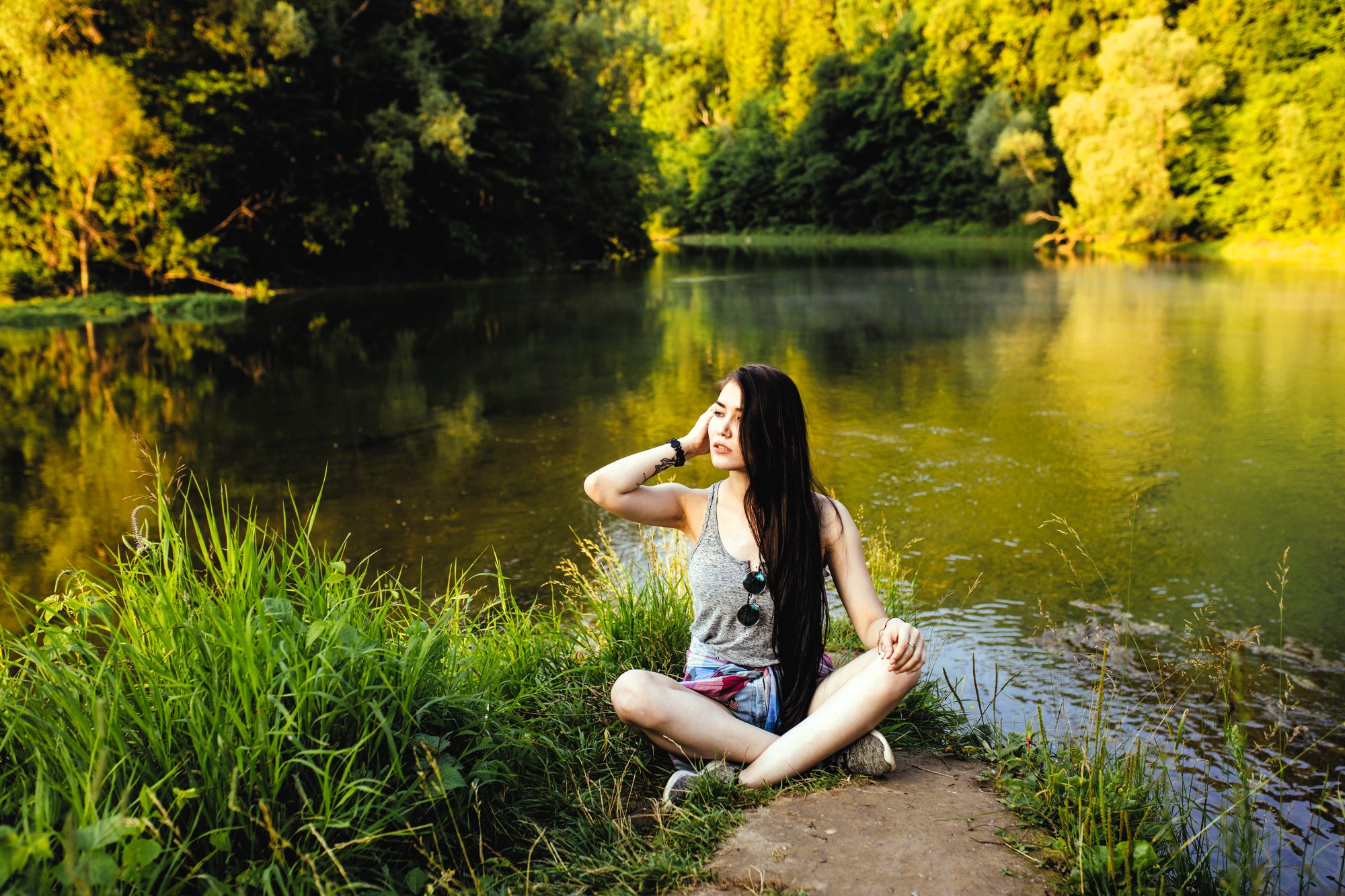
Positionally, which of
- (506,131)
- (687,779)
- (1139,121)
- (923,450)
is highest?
(506,131)

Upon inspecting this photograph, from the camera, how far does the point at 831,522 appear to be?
3.02 meters

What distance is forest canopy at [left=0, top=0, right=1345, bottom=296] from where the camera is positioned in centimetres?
2016

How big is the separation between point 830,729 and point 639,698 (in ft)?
1.83

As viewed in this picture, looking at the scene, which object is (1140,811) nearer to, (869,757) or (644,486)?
(869,757)

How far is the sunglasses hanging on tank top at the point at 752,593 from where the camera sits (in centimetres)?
293

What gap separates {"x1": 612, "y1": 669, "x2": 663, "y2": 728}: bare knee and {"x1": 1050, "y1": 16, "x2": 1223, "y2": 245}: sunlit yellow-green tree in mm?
37251

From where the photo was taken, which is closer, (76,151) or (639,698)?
(639,698)

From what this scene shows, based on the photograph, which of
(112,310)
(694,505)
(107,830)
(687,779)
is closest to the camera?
(107,830)

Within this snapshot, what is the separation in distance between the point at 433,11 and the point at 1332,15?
31032mm

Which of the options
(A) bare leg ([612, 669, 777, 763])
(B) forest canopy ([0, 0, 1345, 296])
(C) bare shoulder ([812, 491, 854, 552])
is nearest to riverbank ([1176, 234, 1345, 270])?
(B) forest canopy ([0, 0, 1345, 296])

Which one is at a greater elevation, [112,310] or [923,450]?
[112,310]

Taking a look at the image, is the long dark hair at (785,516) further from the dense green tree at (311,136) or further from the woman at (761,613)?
the dense green tree at (311,136)

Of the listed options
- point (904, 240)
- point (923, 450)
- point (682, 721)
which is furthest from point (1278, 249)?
point (682, 721)

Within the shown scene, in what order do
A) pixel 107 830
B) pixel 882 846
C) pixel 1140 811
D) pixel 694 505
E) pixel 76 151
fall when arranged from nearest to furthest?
pixel 107 830 < pixel 882 846 < pixel 1140 811 < pixel 694 505 < pixel 76 151
